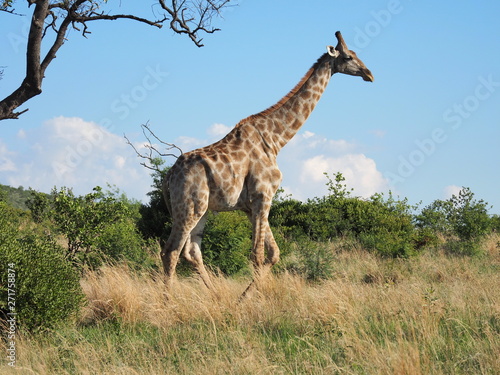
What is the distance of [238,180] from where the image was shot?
9.38m

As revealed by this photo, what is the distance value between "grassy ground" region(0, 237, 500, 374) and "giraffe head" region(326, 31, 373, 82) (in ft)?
12.4

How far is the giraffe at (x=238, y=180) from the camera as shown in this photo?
920 centimetres

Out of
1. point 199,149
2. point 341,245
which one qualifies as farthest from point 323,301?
point 341,245

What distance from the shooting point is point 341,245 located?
1761 cm

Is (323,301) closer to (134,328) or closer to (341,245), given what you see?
(134,328)

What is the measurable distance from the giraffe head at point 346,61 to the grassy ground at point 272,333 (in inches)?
149

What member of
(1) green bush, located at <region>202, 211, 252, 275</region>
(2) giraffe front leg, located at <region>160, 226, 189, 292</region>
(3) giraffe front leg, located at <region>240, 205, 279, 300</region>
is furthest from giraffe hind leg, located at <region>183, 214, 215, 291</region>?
(1) green bush, located at <region>202, 211, 252, 275</region>

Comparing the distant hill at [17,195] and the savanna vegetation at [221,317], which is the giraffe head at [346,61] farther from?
the distant hill at [17,195]

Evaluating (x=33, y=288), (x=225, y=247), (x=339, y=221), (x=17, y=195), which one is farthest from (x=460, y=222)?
(x=17, y=195)

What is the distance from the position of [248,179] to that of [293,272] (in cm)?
397

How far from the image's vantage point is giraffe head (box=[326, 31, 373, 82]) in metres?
10.4

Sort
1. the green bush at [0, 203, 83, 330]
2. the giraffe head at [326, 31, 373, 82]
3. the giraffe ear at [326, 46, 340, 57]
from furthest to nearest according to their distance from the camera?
the giraffe head at [326, 31, 373, 82] < the giraffe ear at [326, 46, 340, 57] < the green bush at [0, 203, 83, 330]

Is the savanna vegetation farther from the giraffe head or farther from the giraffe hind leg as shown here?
the giraffe head

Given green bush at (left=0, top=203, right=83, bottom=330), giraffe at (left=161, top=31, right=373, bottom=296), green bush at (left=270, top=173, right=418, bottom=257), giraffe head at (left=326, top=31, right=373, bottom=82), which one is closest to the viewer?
green bush at (left=0, top=203, right=83, bottom=330)
